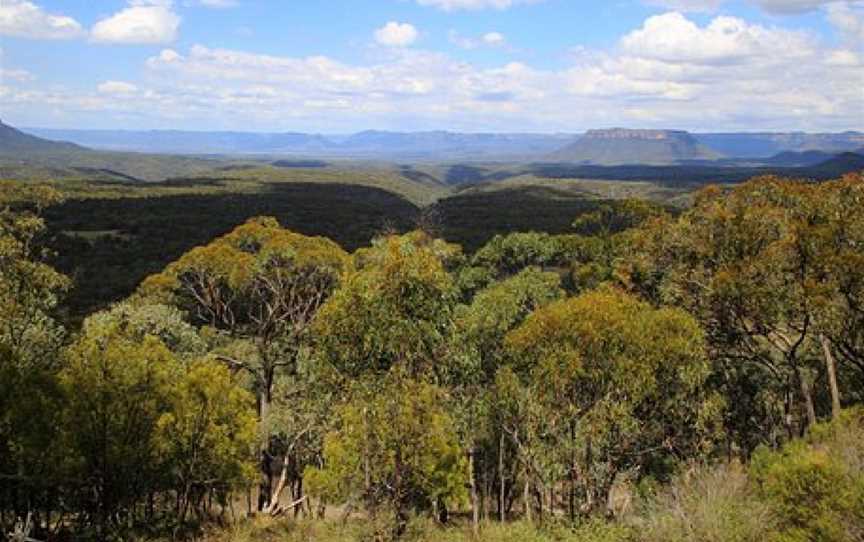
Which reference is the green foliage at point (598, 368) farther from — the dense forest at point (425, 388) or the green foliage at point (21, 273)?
the green foliage at point (21, 273)

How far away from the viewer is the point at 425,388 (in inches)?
707

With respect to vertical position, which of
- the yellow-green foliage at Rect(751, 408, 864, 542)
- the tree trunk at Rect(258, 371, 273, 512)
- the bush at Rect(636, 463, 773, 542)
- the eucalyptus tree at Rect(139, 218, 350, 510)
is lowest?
the tree trunk at Rect(258, 371, 273, 512)

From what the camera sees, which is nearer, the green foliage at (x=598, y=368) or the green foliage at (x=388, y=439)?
the green foliage at (x=388, y=439)

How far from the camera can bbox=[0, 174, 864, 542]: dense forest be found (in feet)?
58.9

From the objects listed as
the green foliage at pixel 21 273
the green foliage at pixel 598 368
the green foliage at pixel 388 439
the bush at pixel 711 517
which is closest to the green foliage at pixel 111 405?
the green foliage at pixel 21 273

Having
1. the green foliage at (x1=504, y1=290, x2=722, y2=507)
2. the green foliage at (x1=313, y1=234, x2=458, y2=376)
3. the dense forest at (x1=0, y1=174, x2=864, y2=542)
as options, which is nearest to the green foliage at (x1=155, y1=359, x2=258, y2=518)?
the dense forest at (x1=0, y1=174, x2=864, y2=542)

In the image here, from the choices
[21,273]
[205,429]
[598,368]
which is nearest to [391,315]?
[598,368]

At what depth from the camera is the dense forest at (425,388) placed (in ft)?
58.9

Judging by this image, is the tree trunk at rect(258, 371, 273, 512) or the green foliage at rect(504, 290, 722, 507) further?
the tree trunk at rect(258, 371, 273, 512)

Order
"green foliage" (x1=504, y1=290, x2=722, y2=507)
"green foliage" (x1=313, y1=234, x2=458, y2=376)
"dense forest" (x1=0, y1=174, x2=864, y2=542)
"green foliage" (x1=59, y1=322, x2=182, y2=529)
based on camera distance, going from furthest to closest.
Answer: "green foliage" (x1=504, y1=290, x2=722, y2=507)
"green foliage" (x1=59, y1=322, x2=182, y2=529)
"dense forest" (x1=0, y1=174, x2=864, y2=542)
"green foliage" (x1=313, y1=234, x2=458, y2=376)

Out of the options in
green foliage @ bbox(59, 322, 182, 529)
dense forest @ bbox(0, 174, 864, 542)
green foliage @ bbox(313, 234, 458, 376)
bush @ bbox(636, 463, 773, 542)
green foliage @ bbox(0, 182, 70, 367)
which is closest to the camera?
bush @ bbox(636, 463, 773, 542)

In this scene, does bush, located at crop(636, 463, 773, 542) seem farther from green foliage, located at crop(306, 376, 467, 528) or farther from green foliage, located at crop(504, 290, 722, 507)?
green foliage, located at crop(306, 376, 467, 528)

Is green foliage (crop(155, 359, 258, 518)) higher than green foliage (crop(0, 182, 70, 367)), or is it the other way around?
green foliage (crop(0, 182, 70, 367))

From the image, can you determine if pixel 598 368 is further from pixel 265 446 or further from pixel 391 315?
pixel 265 446
